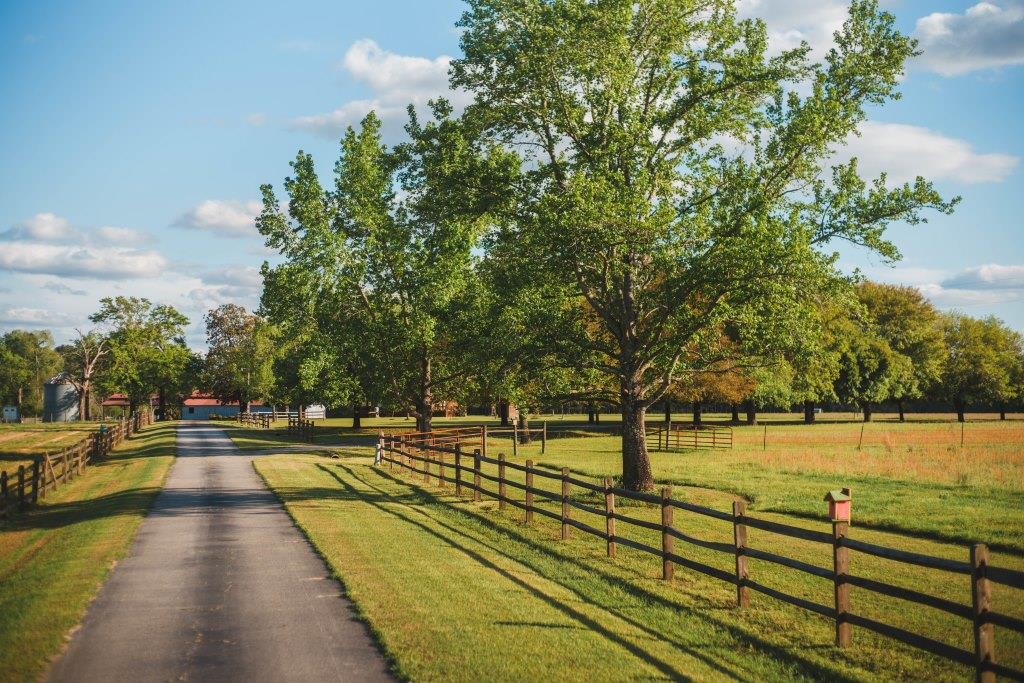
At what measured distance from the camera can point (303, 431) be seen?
62.7 meters

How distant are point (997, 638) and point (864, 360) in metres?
70.5

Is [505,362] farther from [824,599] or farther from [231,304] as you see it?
[231,304]

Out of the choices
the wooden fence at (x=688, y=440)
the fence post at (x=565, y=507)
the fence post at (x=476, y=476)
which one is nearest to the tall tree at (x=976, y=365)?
the wooden fence at (x=688, y=440)

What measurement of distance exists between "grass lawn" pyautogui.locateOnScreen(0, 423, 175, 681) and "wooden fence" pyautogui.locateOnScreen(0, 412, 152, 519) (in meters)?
0.39

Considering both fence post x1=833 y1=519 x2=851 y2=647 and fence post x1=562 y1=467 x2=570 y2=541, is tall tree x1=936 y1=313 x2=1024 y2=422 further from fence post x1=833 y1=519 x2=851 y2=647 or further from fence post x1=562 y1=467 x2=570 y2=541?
fence post x1=833 y1=519 x2=851 y2=647

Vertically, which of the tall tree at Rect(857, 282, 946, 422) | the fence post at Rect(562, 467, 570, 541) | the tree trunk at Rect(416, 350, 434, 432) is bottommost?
the fence post at Rect(562, 467, 570, 541)

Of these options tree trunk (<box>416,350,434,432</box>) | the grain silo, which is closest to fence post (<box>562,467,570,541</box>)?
tree trunk (<box>416,350,434,432</box>)

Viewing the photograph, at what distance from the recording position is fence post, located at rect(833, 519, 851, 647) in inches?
393

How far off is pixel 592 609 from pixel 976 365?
91.0 m

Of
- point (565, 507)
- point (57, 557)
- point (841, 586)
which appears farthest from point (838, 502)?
point (57, 557)

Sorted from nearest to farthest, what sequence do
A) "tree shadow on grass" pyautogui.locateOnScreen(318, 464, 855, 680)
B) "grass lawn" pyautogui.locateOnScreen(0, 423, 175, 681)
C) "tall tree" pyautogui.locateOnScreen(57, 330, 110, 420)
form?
"tree shadow on grass" pyautogui.locateOnScreen(318, 464, 855, 680)
"grass lawn" pyautogui.locateOnScreen(0, 423, 175, 681)
"tall tree" pyautogui.locateOnScreen(57, 330, 110, 420)

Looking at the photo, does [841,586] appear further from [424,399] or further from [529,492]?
[424,399]

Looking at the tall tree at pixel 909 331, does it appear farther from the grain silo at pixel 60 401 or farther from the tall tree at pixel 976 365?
the grain silo at pixel 60 401

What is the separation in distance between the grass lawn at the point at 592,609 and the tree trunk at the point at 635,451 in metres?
5.17
